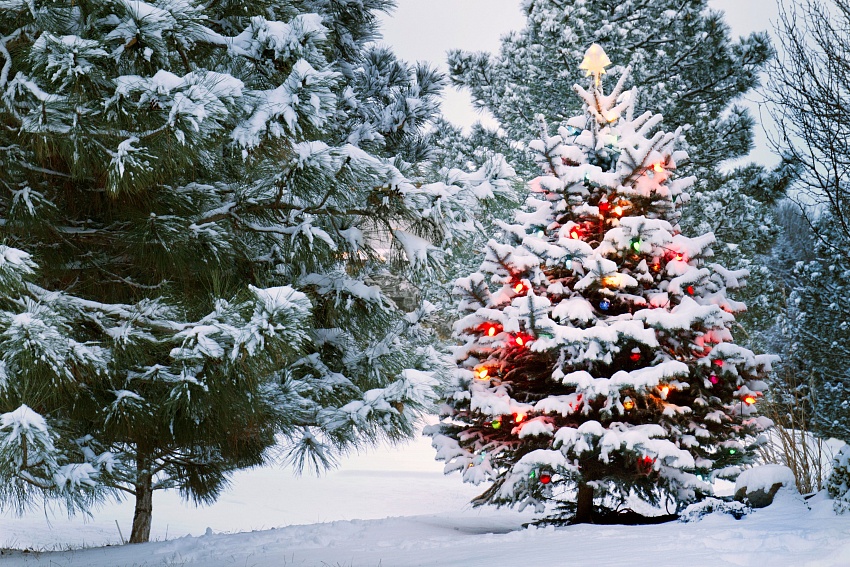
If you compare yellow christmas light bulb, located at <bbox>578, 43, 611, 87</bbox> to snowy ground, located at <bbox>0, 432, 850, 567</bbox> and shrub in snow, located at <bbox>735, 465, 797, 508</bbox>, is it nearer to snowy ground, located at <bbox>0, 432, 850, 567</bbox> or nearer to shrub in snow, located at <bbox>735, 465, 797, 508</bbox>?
shrub in snow, located at <bbox>735, 465, 797, 508</bbox>

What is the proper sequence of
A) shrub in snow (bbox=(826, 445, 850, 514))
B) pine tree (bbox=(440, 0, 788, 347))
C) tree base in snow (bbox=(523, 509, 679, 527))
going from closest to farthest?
shrub in snow (bbox=(826, 445, 850, 514)), tree base in snow (bbox=(523, 509, 679, 527)), pine tree (bbox=(440, 0, 788, 347))

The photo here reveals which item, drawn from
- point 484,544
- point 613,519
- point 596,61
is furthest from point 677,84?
point 484,544

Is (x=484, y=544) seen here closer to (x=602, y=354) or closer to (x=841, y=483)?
(x=602, y=354)

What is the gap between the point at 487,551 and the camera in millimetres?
4039

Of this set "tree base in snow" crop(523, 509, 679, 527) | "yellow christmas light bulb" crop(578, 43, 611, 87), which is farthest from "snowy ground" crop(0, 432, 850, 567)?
"yellow christmas light bulb" crop(578, 43, 611, 87)

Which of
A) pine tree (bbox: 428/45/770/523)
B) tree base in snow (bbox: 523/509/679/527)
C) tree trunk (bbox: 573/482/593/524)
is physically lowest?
tree base in snow (bbox: 523/509/679/527)

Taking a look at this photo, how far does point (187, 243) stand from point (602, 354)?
300 cm

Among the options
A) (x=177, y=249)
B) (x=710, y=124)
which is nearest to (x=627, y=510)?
(x=177, y=249)

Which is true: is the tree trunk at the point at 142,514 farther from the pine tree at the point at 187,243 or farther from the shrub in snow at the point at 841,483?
the shrub in snow at the point at 841,483

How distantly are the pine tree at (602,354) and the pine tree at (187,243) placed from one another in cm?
71

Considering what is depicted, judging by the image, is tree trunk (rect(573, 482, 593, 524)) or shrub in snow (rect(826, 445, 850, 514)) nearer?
shrub in snow (rect(826, 445, 850, 514))

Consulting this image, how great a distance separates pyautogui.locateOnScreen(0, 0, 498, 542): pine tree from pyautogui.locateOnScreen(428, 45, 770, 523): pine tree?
71 cm

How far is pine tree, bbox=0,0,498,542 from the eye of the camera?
350cm

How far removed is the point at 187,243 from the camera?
4598 millimetres
